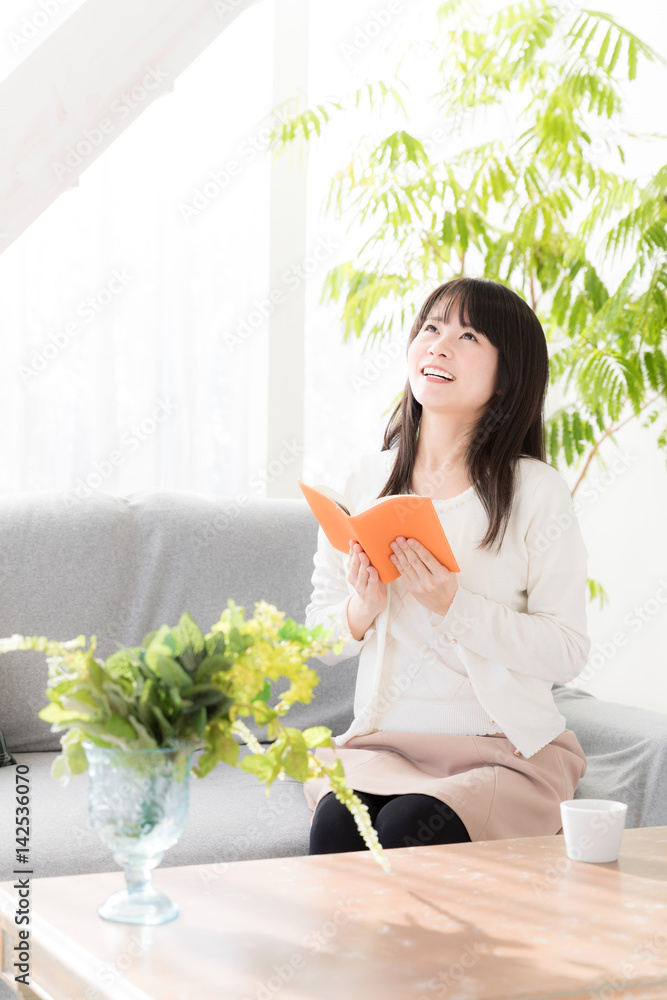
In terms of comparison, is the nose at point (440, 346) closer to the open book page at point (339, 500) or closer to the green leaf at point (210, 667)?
the open book page at point (339, 500)

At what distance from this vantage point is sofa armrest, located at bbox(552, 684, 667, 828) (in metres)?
→ 1.82

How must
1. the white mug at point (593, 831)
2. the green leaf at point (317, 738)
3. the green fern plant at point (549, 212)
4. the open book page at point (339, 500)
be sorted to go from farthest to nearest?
the green fern plant at point (549, 212)
the open book page at point (339, 500)
the white mug at point (593, 831)
the green leaf at point (317, 738)

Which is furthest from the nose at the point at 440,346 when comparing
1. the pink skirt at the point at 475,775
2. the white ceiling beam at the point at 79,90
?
the white ceiling beam at the point at 79,90

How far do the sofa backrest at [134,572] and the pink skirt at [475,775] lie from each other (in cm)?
58

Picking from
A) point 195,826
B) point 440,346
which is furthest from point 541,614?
point 195,826

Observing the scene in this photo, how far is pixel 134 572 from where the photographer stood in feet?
6.95

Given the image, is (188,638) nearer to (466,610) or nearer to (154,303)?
(466,610)

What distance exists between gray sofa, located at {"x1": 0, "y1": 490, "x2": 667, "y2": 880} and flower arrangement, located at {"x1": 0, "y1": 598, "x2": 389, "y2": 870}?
0.77 meters

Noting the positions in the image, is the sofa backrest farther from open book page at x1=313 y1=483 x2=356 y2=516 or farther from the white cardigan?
open book page at x1=313 y1=483 x2=356 y2=516

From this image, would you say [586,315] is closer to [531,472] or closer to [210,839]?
[531,472]

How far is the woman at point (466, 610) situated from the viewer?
1.49m

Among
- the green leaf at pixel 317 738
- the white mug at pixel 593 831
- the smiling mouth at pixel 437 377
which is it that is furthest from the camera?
the smiling mouth at pixel 437 377

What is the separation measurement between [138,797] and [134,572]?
1270mm

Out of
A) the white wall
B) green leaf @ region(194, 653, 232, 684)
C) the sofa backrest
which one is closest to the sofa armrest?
the sofa backrest
